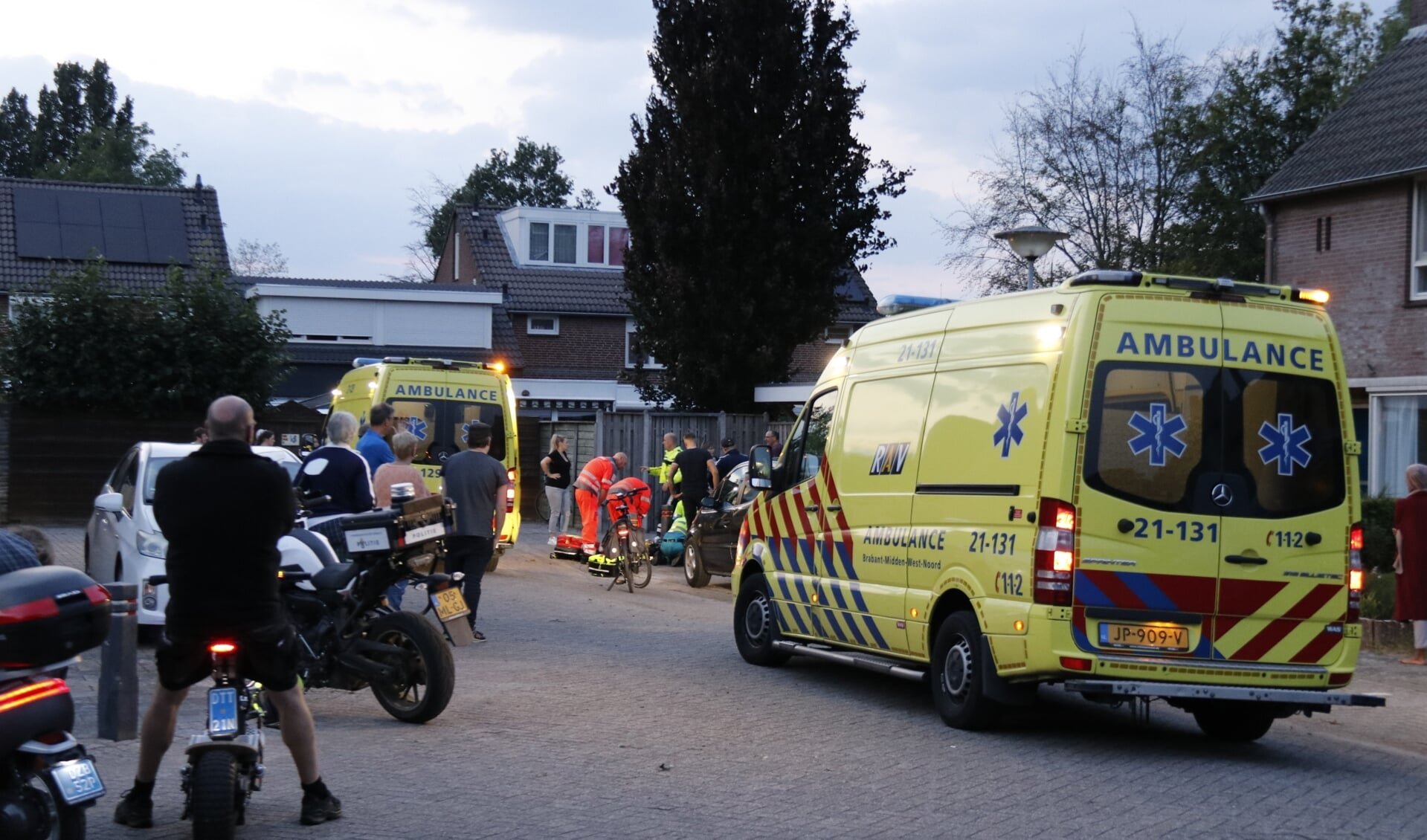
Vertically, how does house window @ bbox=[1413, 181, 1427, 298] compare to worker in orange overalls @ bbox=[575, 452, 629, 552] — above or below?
above

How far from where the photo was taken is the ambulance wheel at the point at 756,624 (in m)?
12.7

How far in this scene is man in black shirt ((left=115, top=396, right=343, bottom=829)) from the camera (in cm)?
636

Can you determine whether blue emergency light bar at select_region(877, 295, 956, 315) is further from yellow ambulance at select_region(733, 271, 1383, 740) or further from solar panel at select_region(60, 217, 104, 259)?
solar panel at select_region(60, 217, 104, 259)

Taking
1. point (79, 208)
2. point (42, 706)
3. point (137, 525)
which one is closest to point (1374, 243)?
point (137, 525)

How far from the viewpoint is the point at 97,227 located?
146ft

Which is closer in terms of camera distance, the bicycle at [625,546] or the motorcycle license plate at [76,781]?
the motorcycle license plate at [76,781]

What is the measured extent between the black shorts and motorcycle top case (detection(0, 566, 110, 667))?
18.1 inches

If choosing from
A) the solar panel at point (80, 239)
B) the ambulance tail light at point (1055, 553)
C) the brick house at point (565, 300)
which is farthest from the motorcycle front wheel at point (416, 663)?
the solar panel at point (80, 239)

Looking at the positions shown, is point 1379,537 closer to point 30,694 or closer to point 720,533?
point 720,533

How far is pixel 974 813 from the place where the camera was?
7.51 meters

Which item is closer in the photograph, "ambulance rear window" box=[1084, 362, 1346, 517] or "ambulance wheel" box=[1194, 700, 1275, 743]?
"ambulance rear window" box=[1084, 362, 1346, 517]

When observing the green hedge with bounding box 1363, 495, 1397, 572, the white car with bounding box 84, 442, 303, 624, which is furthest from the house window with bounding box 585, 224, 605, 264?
the white car with bounding box 84, 442, 303, 624

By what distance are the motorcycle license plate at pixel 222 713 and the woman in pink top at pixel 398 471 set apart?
6619 mm

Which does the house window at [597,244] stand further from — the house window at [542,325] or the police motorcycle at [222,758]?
the police motorcycle at [222,758]
